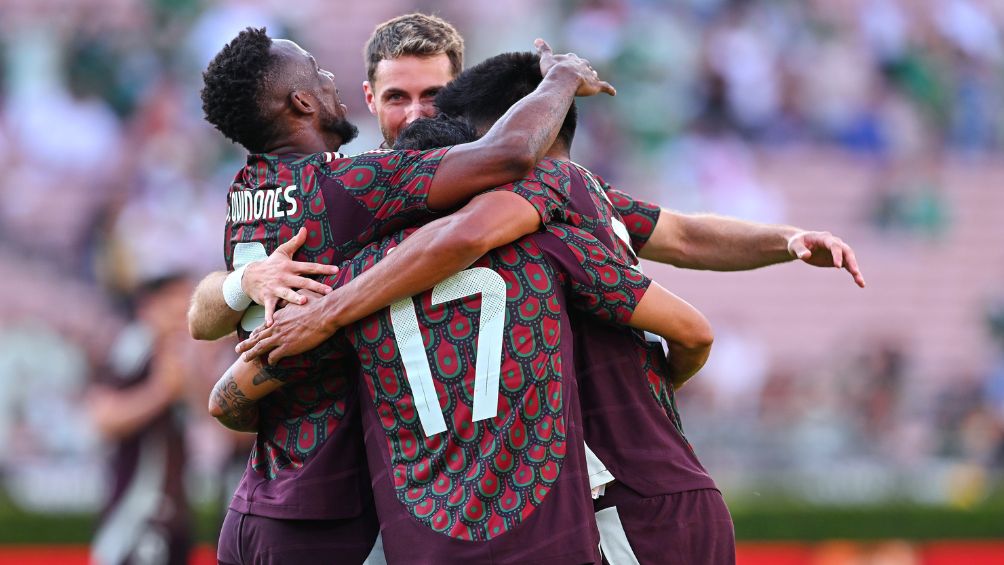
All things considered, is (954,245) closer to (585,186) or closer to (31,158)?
(31,158)

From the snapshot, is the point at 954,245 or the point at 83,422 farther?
the point at 954,245

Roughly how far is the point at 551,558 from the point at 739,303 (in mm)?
11263

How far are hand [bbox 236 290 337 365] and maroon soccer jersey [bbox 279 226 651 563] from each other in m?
0.09

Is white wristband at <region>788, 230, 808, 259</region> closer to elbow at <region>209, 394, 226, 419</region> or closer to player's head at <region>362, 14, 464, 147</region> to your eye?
player's head at <region>362, 14, 464, 147</region>

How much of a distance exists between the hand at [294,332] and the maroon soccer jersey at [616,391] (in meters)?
0.66

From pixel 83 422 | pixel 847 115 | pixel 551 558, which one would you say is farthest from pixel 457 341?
pixel 847 115

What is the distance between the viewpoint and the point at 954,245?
1540 cm

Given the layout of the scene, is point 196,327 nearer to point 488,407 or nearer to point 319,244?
point 319,244

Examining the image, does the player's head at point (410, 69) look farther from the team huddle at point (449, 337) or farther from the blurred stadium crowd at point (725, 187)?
the blurred stadium crowd at point (725, 187)

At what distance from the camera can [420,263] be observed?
352 centimetres

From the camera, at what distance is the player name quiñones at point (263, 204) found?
12.3 feet

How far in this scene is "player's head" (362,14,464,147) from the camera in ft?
16.6

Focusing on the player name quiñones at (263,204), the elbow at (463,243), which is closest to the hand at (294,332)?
the player name quiñones at (263,204)

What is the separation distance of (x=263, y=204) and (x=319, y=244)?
202 mm
